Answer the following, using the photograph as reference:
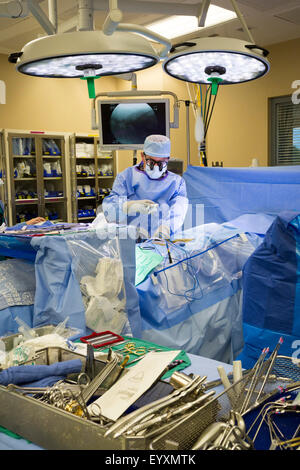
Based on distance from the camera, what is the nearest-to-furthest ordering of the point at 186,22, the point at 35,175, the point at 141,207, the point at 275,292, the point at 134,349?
the point at 134,349
the point at 275,292
the point at 141,207
the point at 186,22
the point at 35,175

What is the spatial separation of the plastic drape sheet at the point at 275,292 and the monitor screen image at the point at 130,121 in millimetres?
2061

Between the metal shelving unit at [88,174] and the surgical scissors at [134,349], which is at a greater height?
the metal shelving unit at [88,174]

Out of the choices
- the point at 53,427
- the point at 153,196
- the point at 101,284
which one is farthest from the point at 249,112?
the point at 53,427

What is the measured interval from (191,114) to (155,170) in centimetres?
412

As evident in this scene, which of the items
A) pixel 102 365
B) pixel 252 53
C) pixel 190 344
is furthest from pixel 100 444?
pixel 190 344

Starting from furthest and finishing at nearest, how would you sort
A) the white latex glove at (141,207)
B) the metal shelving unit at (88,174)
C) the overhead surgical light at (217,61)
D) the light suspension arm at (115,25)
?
the metal shelving unit at (88,174)
the white latex glove at (141,207)
the overhead surgical light at (217,61)
the light suspension arm at (115,25)

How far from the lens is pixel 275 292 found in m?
2.14

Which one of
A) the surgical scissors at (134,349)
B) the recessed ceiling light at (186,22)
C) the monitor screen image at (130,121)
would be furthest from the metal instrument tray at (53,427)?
the recessed ceiling light at (186,22)

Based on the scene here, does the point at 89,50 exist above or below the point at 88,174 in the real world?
above

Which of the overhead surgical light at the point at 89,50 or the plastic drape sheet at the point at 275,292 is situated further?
the plastic drape sheet at the point at 275,292

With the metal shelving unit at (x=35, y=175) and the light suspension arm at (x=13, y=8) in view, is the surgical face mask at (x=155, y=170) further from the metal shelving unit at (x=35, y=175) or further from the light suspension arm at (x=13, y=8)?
the metal shelving unit at (x=35, y=175)

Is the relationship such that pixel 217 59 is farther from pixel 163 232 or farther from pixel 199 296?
pixel 163 232

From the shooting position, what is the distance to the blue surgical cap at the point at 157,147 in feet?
11.6

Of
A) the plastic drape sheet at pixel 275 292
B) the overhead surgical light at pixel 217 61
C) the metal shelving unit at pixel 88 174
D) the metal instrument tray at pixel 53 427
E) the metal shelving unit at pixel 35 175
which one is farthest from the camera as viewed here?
the metal shelving unit at pixel 88 174
